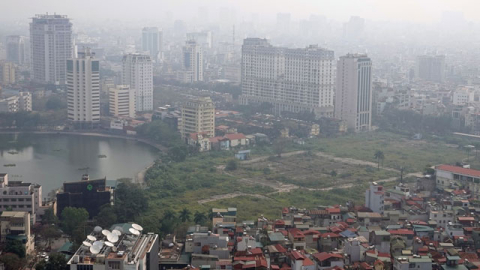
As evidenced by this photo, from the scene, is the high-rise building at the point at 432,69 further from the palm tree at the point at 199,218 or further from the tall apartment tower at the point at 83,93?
the palm tree at the point at 199,218

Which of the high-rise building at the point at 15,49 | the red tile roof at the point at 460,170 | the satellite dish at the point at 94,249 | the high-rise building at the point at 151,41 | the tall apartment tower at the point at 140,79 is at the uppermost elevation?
the high-rise building at the point at 151,41

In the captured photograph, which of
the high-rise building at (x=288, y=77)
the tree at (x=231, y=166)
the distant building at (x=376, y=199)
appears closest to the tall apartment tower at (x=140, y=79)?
the high-rise building at (x=288, y=77)

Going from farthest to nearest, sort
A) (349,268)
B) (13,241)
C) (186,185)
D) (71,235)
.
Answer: (186,185) < (71,235) < (13,241) < (349,268)

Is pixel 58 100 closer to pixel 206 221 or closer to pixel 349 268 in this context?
pixel 206 221

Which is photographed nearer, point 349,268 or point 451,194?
point 349,268

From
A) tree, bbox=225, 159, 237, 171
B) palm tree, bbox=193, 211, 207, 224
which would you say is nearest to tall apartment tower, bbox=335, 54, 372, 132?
tree, bbox=225, 159, 237, 171

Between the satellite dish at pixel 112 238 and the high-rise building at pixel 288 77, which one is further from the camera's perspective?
the high-rise building at pixel 288 77

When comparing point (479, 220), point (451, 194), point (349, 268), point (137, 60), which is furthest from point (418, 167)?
point (137, 60)

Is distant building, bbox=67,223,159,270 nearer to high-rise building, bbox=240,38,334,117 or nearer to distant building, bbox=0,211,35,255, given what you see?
distant building, bbox=0,211,35,255
